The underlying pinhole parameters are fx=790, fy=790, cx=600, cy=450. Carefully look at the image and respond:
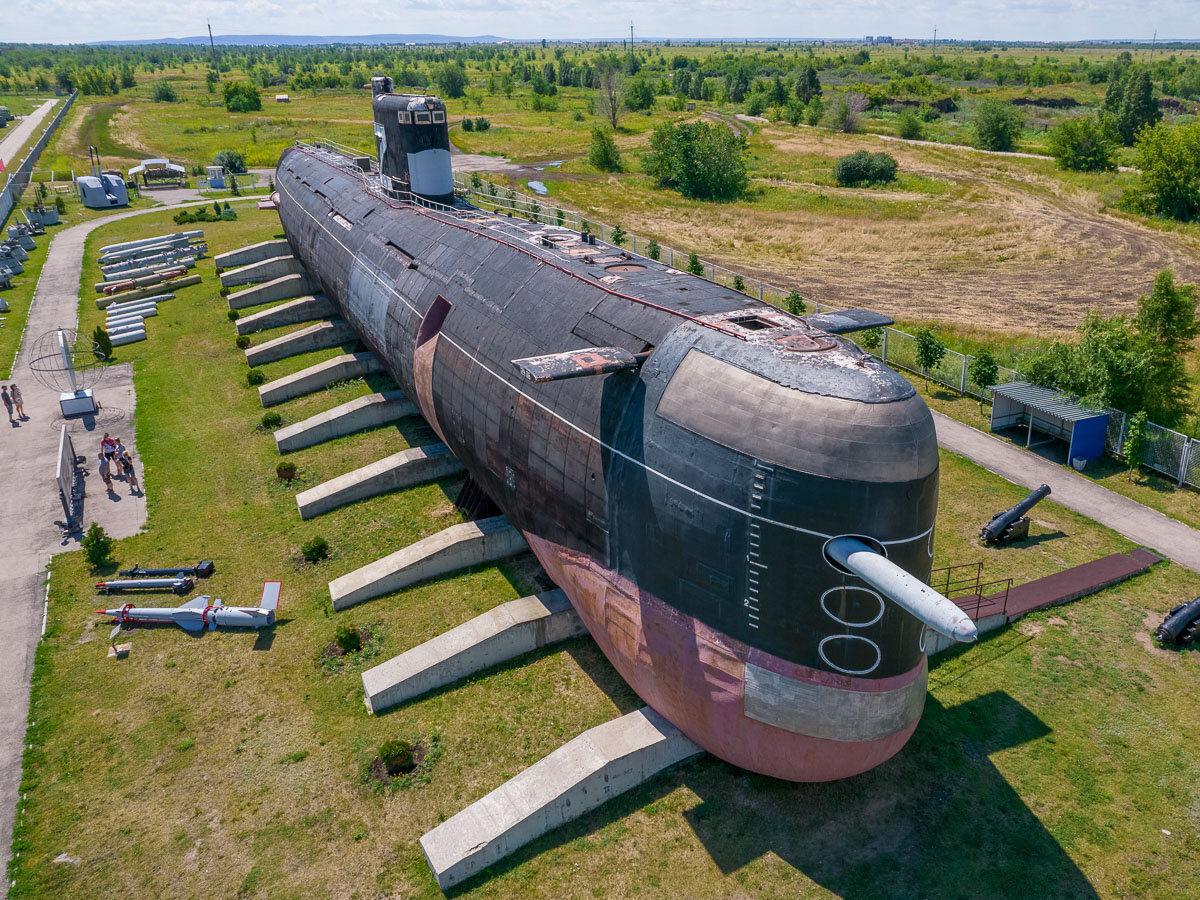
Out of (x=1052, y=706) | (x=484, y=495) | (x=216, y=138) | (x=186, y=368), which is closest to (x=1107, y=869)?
(x=1052, y=706)

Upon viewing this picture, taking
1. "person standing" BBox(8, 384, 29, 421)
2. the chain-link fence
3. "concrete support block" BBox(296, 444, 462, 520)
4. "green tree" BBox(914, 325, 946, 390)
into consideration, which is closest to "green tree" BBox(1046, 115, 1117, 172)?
the chain-link fence

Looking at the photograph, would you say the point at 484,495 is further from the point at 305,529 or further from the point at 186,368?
the point at 186,368

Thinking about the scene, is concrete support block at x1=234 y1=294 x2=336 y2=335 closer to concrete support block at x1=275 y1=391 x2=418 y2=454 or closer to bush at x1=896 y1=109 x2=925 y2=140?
concrete support block at x1=275 y1=391 x2=418 y2=454

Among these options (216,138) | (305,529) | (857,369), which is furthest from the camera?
(216,138)

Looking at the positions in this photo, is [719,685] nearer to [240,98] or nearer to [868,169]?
[868,169]

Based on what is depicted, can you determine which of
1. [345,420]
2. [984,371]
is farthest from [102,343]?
[984,371]

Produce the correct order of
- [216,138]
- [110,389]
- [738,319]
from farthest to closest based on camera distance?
[216,138], [110,389], [738,319]

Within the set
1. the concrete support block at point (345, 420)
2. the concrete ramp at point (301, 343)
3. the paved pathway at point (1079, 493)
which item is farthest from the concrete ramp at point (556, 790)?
the concrete ramp at point (301, 343)
